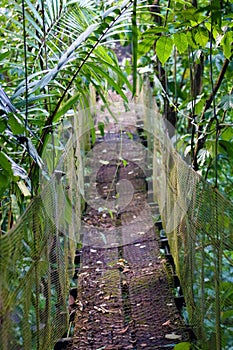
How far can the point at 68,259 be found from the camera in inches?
96.7

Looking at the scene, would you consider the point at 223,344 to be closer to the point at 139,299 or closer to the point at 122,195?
the point at 139,299

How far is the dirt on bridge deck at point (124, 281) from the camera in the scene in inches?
87.4

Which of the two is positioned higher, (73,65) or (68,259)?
(73,65)

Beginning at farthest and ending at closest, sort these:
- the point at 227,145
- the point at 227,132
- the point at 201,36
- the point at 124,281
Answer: the point at 124,281 → the point at 227,132 → the point at 227,145 → the point at 201,36

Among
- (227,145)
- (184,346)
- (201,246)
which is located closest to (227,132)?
(227,145)

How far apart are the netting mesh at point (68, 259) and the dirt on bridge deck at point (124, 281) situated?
1.1 inches

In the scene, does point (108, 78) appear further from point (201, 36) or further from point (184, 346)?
point (184, 346)

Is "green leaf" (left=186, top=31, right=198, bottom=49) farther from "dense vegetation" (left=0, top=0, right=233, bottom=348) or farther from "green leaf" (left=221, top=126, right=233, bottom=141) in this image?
"green leaf" (left=221, top=126, right=233, bottom=141)

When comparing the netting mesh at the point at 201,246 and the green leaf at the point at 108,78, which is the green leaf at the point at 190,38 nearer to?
the green leaf at the point at 108,78

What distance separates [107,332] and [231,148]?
85 cm

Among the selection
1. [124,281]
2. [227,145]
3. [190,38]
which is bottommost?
[124,281]

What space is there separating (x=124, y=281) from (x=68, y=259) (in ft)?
1.27

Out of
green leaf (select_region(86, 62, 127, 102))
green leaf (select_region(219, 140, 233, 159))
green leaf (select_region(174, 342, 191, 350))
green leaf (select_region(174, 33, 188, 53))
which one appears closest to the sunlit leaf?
green leaf (select_region(174, 33, 188, 53))

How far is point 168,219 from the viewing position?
2.79 metres
